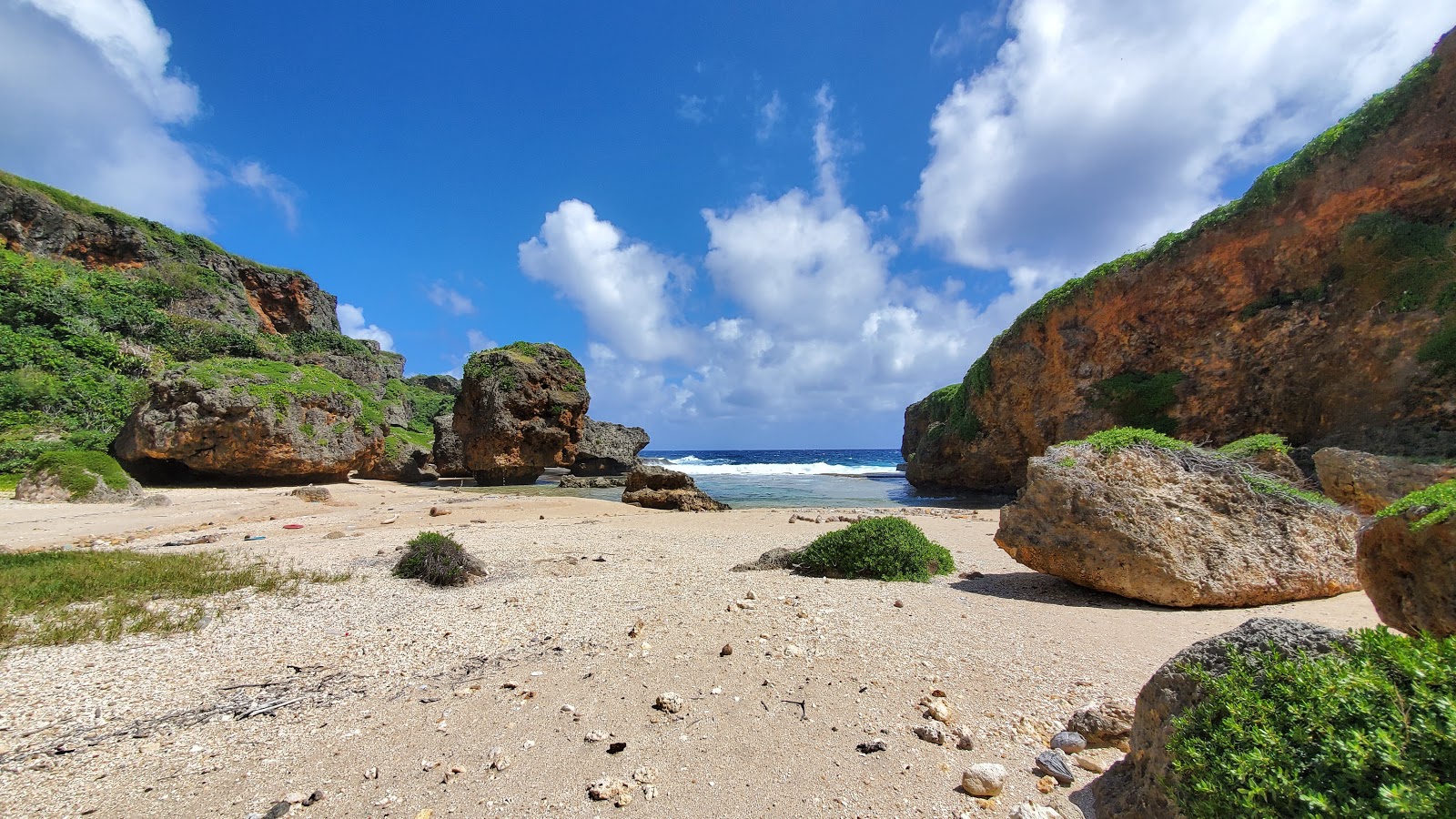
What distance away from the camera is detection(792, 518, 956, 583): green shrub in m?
7.28

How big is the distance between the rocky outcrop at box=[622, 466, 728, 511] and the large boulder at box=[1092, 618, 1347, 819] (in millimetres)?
17183

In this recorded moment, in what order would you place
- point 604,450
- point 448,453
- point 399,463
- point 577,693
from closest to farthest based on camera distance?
point 577,693, point 399,463, point 448,453, point 604,450

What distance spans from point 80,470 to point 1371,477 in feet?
104

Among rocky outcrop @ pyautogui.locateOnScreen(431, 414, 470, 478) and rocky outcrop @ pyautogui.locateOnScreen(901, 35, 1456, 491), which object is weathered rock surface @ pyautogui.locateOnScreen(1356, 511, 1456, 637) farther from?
rocky outcrop @ pyautogui.locateOnScreen(431, 414, 470, 478)

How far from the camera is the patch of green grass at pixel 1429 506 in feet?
10.6

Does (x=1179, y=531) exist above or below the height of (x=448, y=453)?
below

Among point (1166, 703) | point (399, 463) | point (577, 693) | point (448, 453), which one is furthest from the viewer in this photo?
point (448, 453)

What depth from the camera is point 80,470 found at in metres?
16.3

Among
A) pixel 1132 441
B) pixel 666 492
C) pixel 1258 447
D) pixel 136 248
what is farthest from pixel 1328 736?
pixel 136 248

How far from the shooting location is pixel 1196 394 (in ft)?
60.1

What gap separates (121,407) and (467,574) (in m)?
28.2

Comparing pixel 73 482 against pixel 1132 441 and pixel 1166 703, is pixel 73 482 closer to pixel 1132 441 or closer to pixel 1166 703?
pixel 1166 703

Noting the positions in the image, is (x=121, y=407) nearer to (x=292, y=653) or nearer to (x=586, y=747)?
(x=292, y=653)

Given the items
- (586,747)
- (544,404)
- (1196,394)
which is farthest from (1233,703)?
(544,404)
